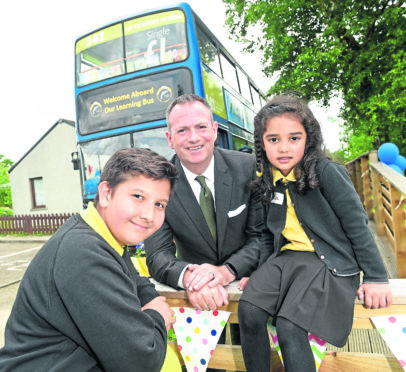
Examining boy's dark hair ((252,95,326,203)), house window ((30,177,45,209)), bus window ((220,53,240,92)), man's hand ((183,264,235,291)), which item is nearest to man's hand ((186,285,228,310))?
man's hand ((183,264,235,291))

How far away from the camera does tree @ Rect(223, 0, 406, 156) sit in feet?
32.7

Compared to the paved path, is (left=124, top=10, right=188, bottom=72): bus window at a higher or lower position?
higher

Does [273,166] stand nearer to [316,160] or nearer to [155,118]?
[316,160]

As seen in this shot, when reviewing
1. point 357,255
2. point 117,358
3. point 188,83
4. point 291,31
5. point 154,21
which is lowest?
point 117,358

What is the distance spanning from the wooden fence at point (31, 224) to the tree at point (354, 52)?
12.9 metres

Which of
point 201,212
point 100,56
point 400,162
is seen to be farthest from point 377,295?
point 100,56

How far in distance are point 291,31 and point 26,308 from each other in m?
14.1

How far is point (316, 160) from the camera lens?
183cm

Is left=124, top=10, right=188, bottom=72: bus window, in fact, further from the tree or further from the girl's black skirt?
the girl's black skirt

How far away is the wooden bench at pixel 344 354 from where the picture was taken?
5.21 feet

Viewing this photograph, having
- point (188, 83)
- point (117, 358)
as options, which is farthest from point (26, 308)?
point (188, 83)

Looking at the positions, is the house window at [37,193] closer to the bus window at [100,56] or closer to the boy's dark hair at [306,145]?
the bus window at [100,56]

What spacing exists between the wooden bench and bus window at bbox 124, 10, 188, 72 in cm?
563

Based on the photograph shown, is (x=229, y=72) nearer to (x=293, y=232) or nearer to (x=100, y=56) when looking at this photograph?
(x=100, y=56)
